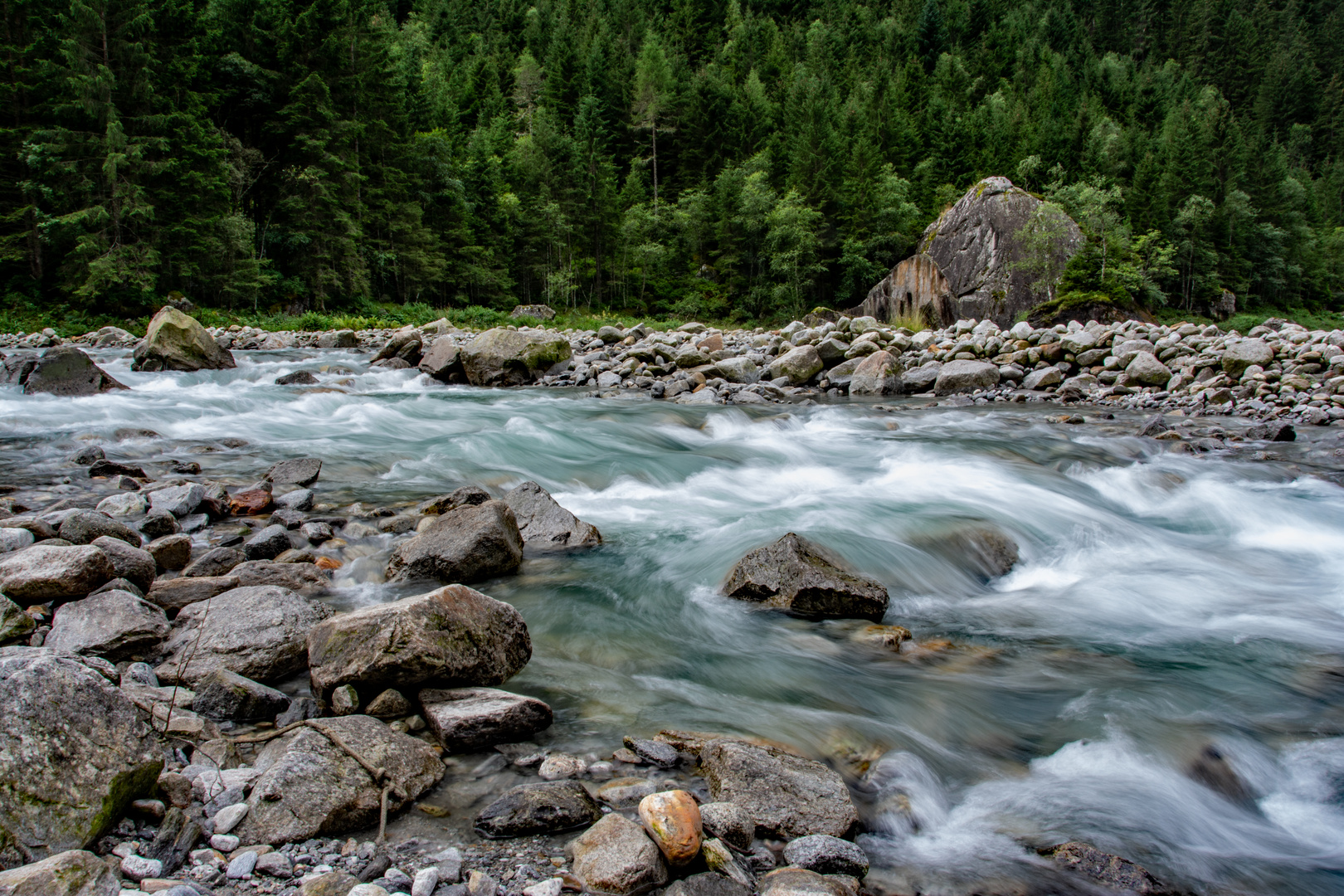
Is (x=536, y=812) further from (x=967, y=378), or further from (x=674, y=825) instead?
(x=967, y=378)

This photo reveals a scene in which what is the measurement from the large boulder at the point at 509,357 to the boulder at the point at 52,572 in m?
13.5

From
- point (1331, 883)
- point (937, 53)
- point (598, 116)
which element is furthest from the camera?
point (937, 53)

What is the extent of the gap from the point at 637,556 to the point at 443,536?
1680mm

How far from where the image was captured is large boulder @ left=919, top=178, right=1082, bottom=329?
3631 centimetres

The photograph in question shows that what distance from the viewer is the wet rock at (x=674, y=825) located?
7.61 ft

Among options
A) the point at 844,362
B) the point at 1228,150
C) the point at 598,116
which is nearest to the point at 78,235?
the point at 844,362

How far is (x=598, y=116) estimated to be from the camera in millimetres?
58000

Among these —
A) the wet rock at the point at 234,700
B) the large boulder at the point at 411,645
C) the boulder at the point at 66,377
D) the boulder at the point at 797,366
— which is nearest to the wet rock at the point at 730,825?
the large boulder at the point at 411,645

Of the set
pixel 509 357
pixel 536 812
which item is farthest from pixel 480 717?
pixel 509 357

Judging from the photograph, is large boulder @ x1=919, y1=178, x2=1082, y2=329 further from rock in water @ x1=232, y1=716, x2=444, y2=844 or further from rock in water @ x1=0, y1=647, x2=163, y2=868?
rock in water @ x1=0, y1=647, x2=163, y2=868

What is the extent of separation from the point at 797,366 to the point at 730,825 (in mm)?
17014

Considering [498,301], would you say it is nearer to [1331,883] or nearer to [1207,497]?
[1207,497]

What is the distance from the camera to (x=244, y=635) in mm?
3504

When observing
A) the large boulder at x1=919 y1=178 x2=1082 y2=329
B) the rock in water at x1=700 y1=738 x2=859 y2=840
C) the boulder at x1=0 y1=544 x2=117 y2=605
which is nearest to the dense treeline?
the large boulder at x1=919 y1=178 x2=1082 y2=329
